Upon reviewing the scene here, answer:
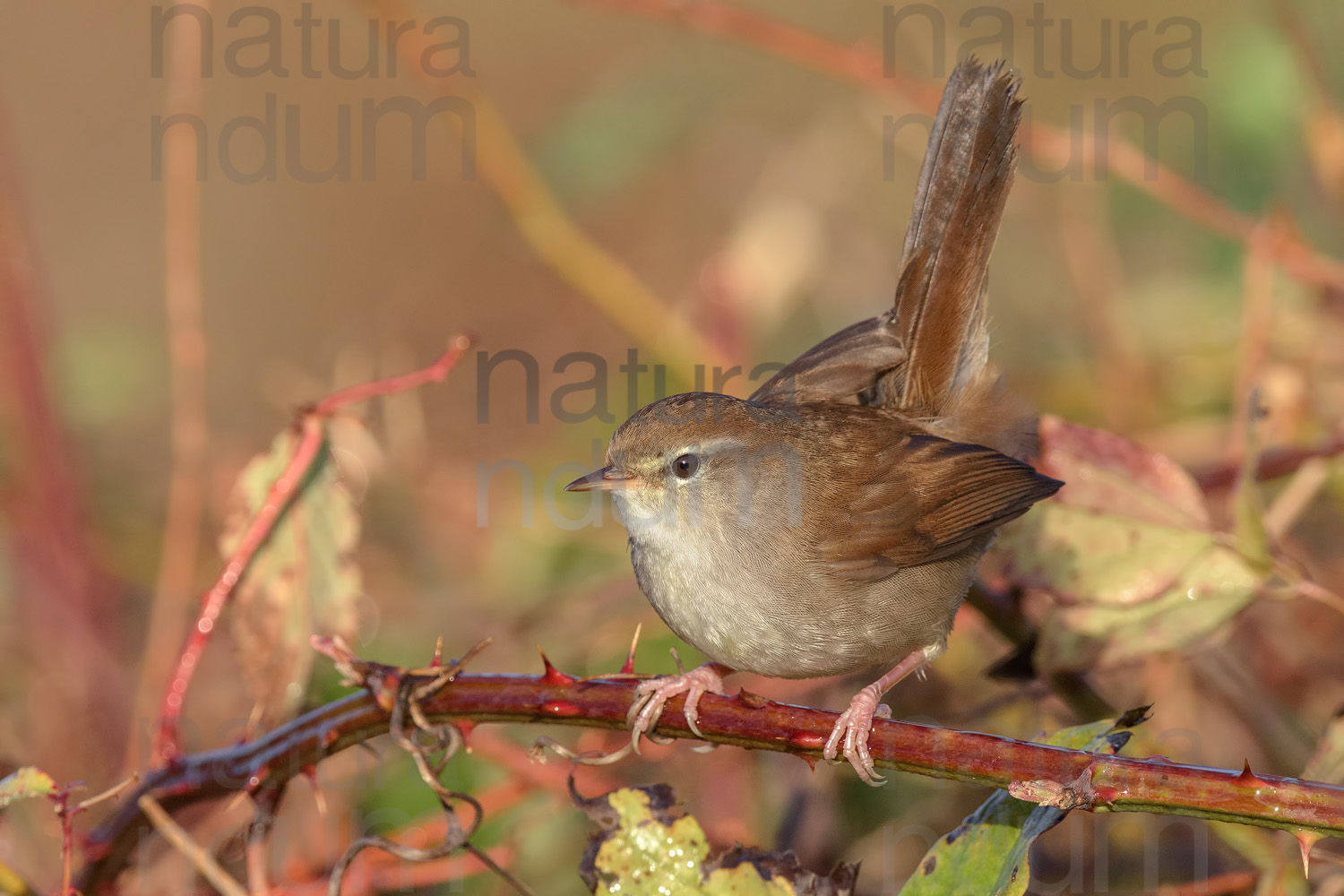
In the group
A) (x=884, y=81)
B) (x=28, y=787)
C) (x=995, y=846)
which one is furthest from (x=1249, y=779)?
(x=884, y=81)

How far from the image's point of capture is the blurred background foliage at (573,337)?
9.74ft

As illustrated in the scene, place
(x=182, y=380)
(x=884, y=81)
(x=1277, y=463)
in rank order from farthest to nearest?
(x=884, y=81) → (x=182, y=380) → (x=1277, y=463)

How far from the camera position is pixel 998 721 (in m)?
3.00

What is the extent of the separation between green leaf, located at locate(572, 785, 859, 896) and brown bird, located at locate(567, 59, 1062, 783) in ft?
0.64

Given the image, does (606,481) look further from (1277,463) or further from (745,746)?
(1277,463)

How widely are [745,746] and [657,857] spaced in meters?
0.26

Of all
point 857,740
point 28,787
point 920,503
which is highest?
point 920,503

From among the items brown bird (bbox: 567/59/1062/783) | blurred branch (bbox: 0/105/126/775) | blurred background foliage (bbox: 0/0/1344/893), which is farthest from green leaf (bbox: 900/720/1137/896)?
blurred branch (bbox: 0/105/126/775)

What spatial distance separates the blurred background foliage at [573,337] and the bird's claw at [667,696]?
0.51 meters

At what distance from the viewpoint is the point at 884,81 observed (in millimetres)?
3307

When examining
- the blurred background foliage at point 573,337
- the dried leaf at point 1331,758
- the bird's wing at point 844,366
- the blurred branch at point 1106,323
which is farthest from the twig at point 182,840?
the blurred branch at point 1106,323

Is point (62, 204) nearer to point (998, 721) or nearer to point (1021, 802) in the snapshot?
point (998, 721)

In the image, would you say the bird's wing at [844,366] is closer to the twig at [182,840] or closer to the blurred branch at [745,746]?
the blurred branch at [745,746]

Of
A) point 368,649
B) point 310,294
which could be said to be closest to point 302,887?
point 368,649
